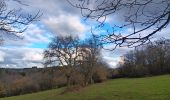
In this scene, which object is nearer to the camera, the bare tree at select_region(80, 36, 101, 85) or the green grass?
the green grass

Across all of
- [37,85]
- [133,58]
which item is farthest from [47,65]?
[133,58]

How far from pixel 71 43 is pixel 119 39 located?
7117 cm

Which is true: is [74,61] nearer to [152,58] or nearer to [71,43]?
[71,43]

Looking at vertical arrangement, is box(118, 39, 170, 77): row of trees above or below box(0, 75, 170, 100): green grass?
above

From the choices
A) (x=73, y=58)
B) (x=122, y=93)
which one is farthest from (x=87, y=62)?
(x=122, y=93)

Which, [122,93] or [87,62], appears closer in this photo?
[122,93]

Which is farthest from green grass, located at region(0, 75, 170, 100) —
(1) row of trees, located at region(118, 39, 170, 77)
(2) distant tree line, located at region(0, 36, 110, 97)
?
(1) row of trees, located at region(118, 39, 170, 77)

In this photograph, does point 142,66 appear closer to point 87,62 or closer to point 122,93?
point 87,62

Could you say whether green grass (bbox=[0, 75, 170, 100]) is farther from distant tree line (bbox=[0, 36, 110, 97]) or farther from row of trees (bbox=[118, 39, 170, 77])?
row of trees (bbox=[118, 39, 170, 77])

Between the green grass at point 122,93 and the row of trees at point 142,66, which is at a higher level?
the row of trees at point 142,66

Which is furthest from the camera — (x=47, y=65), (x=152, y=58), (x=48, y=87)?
(x=152, y=58)

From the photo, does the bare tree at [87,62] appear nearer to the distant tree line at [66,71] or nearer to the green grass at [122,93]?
the distant tree line at [66,71]

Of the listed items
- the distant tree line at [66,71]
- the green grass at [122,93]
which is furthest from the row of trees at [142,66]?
the green grass at [122,93]

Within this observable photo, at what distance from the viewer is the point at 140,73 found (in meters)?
90.8
